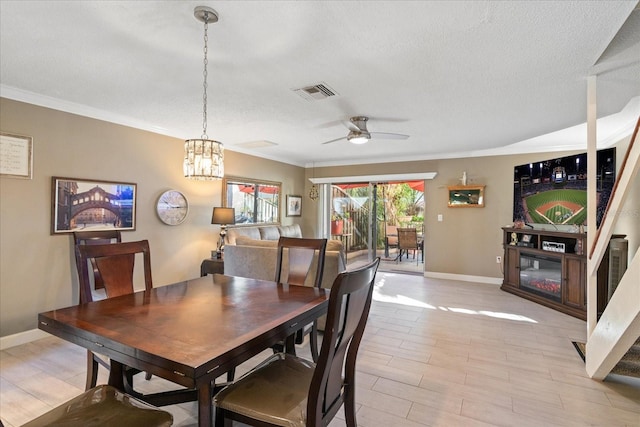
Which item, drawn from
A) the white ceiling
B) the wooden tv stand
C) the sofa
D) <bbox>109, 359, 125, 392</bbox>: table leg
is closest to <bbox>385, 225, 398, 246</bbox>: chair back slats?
the wooden tv stand

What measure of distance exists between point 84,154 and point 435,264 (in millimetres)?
5756

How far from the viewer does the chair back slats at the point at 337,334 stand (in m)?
1.17

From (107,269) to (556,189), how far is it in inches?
212

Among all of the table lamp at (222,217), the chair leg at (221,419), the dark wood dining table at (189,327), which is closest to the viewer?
the dark wood dining table at (189,327)

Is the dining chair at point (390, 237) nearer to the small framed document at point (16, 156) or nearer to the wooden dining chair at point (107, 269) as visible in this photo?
the wooden dining chair at point (107, 269)

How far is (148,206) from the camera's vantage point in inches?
162

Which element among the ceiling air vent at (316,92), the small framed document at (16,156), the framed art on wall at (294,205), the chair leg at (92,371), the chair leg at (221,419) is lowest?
the chair leg at (92,371)

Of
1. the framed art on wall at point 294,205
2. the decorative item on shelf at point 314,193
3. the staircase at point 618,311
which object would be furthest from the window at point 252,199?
the staircase at point 618,311

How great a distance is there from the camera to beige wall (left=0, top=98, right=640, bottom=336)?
3.00m

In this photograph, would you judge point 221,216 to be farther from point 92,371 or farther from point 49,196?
point 92,371

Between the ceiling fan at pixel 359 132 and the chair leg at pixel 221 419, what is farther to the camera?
the ceiling fan at pixel 359 132

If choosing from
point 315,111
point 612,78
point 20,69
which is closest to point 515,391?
point 612,78

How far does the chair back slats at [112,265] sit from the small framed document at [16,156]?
5.53 ft

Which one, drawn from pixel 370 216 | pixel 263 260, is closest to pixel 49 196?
pixel 263 260
